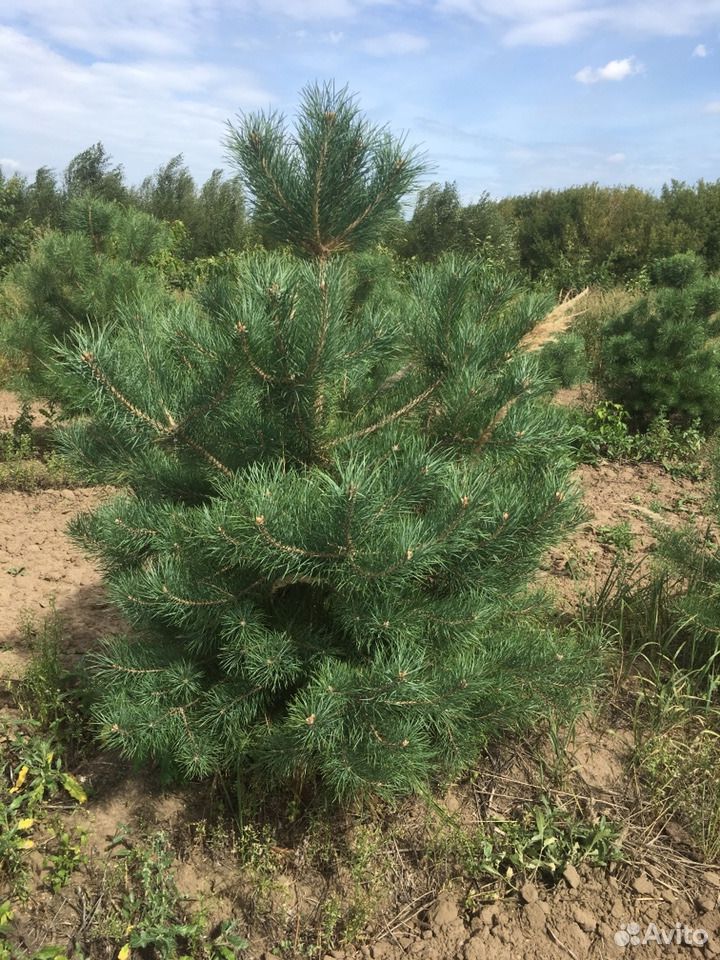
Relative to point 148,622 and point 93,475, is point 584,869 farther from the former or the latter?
point 93,475

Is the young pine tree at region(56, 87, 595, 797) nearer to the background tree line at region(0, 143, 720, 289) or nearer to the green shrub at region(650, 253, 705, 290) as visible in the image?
the green shrub at region(650, 253, 705, 290)

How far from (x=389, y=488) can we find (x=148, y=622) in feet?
3.13

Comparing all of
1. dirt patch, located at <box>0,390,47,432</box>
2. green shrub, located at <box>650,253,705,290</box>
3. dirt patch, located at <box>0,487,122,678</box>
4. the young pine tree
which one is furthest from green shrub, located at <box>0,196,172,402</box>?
green shrub, located at <box>650,253,705,290</box>

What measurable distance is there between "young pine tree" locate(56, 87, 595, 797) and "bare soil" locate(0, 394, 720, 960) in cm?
26

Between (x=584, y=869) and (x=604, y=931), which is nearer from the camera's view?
(x=604, y=931)

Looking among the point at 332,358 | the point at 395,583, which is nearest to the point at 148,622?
the point at 395,583

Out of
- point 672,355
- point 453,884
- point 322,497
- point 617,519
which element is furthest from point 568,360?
point 322,497

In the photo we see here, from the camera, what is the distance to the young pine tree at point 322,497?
6.07 feet

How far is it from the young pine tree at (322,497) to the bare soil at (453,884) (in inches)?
10.2

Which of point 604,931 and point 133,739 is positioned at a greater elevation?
point 133,739

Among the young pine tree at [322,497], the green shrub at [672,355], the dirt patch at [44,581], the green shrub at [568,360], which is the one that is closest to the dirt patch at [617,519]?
the green shrub at [672,355]

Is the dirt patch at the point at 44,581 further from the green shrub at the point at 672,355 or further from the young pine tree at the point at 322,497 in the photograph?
the green shrub at the point at 672,355

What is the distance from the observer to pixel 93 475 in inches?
90.2

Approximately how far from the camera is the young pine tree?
185 cm
